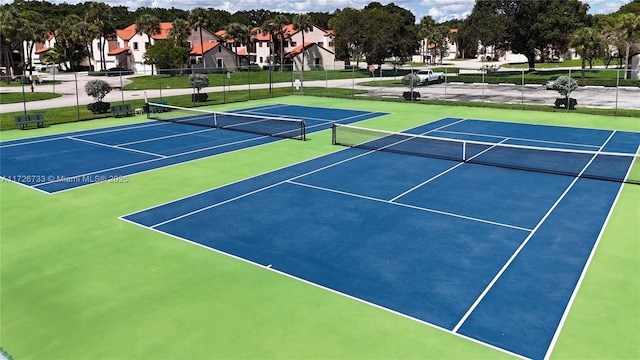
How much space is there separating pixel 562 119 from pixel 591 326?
2698cm

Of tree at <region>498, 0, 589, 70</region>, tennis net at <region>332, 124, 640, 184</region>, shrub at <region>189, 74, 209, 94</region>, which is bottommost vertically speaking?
tennis net at <region>332, 124, 640, 184</region>

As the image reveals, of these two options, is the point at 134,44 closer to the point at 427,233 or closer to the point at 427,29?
the point at 427,29

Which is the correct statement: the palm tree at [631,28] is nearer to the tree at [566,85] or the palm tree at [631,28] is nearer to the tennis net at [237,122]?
the tree at [566,85]

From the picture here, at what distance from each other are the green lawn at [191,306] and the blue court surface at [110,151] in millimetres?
4355

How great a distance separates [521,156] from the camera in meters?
22.1

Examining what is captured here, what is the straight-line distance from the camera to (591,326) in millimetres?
8945

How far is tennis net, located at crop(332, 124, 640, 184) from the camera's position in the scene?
19.4 meters

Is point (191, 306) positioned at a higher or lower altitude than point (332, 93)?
lower

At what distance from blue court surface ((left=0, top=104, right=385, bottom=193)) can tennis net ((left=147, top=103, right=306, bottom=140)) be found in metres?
0.82

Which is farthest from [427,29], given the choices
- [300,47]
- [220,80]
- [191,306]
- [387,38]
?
[191,306]

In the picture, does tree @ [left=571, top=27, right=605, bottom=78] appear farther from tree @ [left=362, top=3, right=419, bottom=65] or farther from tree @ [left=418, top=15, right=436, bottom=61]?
tree @ [left=418, top=15, right=436, bottom=61]

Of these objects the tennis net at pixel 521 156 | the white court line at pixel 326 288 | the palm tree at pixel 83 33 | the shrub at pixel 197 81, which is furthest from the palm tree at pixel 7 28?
the white court line at pixel 326 288

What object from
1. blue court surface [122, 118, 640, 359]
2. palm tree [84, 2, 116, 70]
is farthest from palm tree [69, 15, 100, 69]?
blue court surface [122, 118, 640, 359]

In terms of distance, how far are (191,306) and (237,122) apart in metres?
23.4
